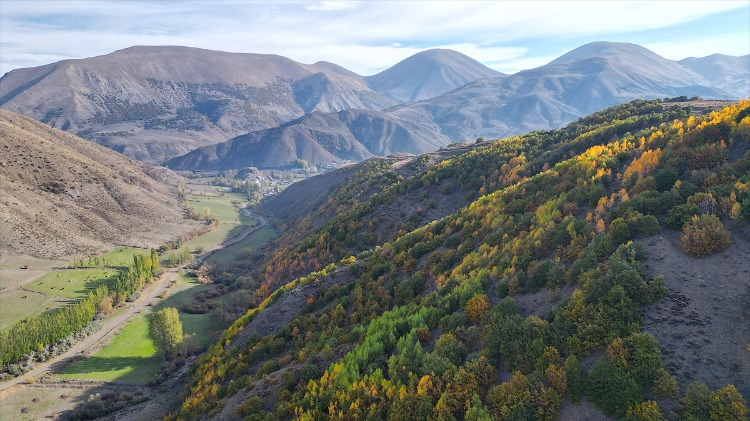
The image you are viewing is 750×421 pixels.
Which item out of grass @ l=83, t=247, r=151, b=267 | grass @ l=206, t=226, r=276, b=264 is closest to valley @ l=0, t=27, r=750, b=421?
grass @ l=83, t=247, r=151, b=267

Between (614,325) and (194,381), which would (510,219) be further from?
(194,381)

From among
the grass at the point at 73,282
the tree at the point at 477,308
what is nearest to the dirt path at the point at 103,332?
the grass at the point at 73,282

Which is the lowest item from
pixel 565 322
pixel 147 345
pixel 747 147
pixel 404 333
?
pixel 147 345

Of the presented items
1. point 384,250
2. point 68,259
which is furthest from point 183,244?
point 384,250

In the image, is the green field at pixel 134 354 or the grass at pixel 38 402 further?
the green field at pixel 134 354

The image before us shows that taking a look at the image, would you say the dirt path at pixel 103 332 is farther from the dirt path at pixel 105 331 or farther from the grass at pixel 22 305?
the grass at pixel 22 305

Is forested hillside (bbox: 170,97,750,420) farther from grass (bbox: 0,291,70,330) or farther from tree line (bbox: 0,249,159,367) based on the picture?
grass (bbox: 0,291,70,330)

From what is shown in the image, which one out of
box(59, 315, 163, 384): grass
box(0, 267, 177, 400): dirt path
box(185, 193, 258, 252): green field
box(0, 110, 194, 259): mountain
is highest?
box(0, 110, 194, 259): mountain
